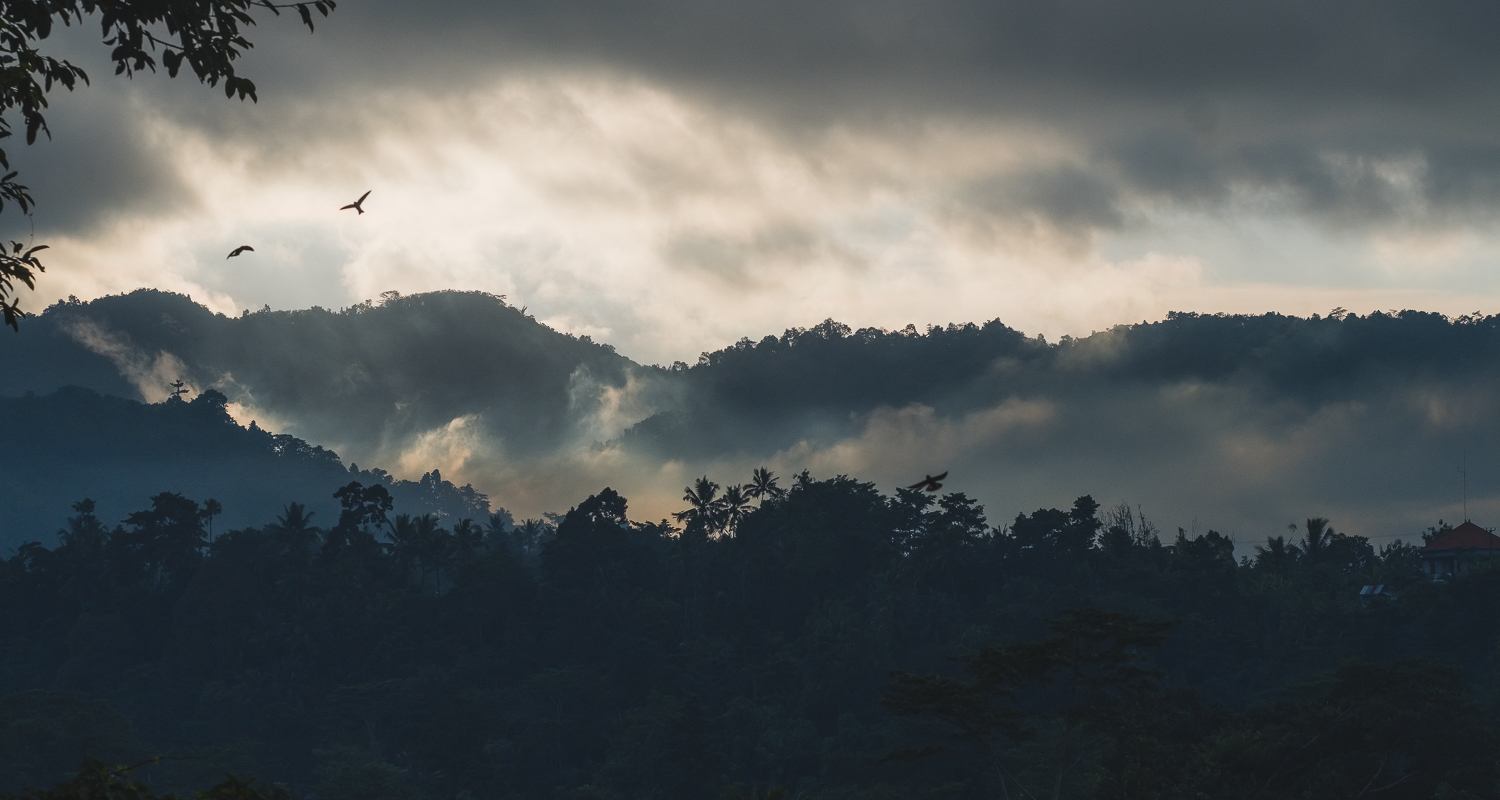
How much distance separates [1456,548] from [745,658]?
240 ft

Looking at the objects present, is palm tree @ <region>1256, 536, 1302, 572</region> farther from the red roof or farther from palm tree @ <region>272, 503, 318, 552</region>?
palm tree @ <region>272, 503, 318, 552</region>

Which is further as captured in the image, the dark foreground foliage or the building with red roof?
the building with red roof

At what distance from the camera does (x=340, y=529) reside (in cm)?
15812

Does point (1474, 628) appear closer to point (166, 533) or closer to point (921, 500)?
point (921, 500)

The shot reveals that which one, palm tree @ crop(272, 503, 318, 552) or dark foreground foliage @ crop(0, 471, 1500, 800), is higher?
palm tree @ crop(272, 503, 318, 552)

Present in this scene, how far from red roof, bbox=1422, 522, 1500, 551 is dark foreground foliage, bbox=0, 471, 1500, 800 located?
19.6 ft

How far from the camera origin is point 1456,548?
6161 inches

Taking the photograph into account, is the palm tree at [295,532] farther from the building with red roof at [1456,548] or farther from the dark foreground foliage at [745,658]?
the building with red roof at [1456,548]

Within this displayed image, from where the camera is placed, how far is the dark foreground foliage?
7144cm

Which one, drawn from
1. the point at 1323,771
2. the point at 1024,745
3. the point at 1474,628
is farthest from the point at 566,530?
the point at 1323,771

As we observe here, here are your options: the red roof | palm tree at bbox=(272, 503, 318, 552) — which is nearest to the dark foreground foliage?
palm tree at bbox=(272, 503, 318, 552)

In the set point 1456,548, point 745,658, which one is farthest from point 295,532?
point 1456,548

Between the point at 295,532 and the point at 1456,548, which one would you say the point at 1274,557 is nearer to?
the point at 1456,548

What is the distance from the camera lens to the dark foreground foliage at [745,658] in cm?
7144
